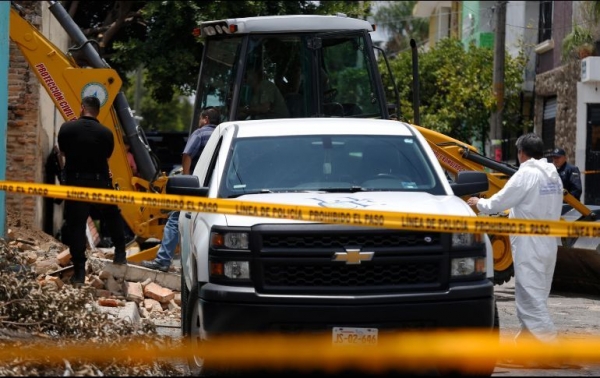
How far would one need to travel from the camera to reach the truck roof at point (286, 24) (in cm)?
1364

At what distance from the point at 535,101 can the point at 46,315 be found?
2377 cm

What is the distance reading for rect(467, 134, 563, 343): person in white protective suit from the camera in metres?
9.08

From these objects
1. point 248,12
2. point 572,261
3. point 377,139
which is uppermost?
point 248,12

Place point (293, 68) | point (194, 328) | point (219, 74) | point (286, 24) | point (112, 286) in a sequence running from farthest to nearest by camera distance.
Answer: point (219, 74) → point (293, 68) → point (286, 24) → point (112, 286) → point (194, 328)

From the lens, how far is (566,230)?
770cm

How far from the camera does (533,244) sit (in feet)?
29.7

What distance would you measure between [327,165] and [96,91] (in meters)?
7.15

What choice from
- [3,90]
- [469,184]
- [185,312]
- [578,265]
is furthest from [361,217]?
[578,265]

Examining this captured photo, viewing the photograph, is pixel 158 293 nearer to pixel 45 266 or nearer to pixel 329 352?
pixel 45 266

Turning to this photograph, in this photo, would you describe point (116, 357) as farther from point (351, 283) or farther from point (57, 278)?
point (57, 278)

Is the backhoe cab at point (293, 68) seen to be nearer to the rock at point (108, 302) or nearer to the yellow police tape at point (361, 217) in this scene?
the rock at point (108, 302)

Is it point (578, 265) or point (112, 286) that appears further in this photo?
point (578, 265)

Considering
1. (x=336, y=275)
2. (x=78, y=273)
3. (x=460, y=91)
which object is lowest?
(x=78, y=273)

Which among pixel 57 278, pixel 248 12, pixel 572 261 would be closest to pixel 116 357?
pixel 57 278
